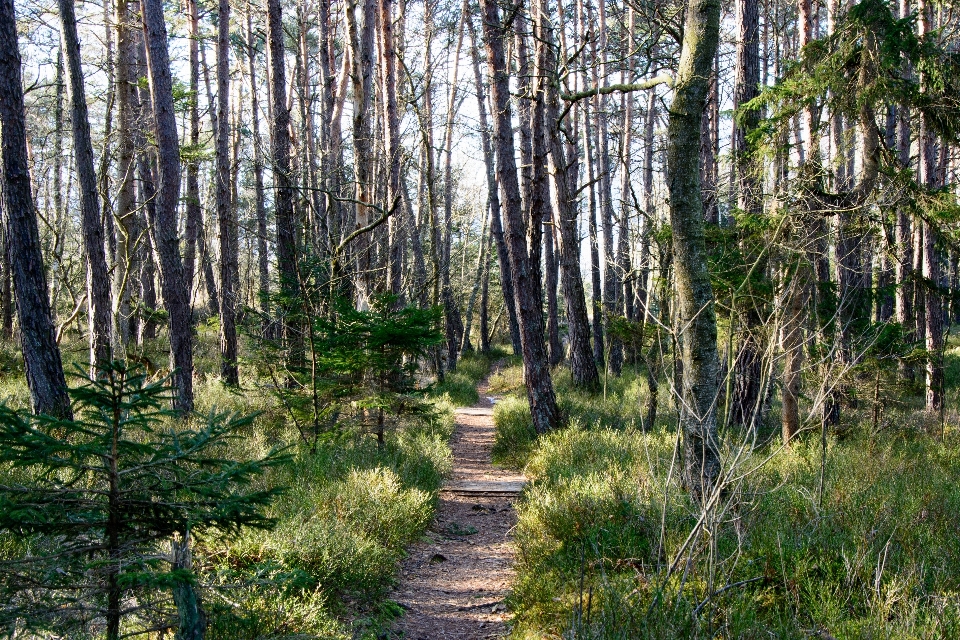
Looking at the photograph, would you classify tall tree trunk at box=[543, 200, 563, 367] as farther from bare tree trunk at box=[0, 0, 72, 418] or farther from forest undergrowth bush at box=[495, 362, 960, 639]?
bare tree trunk at box=[0, 0, 72, 418]

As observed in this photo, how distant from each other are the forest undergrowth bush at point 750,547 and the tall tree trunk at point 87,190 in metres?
6.56

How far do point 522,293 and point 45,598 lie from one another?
25.9ft

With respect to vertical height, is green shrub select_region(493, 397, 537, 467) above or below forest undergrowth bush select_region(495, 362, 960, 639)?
below

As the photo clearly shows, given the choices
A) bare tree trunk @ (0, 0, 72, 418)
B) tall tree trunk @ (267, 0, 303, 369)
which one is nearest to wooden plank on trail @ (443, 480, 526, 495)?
tall tree trunk @ (267, 0, 303, 369)

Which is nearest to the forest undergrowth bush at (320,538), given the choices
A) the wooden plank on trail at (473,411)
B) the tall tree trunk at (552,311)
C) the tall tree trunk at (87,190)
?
the tall tree trunk at (87,190)

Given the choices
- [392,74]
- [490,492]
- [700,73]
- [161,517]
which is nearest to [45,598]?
[161,517]

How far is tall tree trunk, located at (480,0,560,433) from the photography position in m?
9.45

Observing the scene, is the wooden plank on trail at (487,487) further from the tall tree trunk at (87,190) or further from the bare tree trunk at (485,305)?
the bare tree trunk at (485,305)

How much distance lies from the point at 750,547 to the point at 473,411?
10.7m

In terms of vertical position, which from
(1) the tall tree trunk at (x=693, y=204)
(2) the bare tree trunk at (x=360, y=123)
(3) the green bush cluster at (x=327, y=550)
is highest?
(2) the bare tree trunk at (x=360, y=123)

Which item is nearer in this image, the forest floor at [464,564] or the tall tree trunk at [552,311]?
the forest floor at [464,564]

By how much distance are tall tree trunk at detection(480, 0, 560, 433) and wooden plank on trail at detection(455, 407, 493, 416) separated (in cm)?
461

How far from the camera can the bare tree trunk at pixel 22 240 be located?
6.94m

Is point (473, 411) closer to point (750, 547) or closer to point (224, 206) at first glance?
point (224, 206)
